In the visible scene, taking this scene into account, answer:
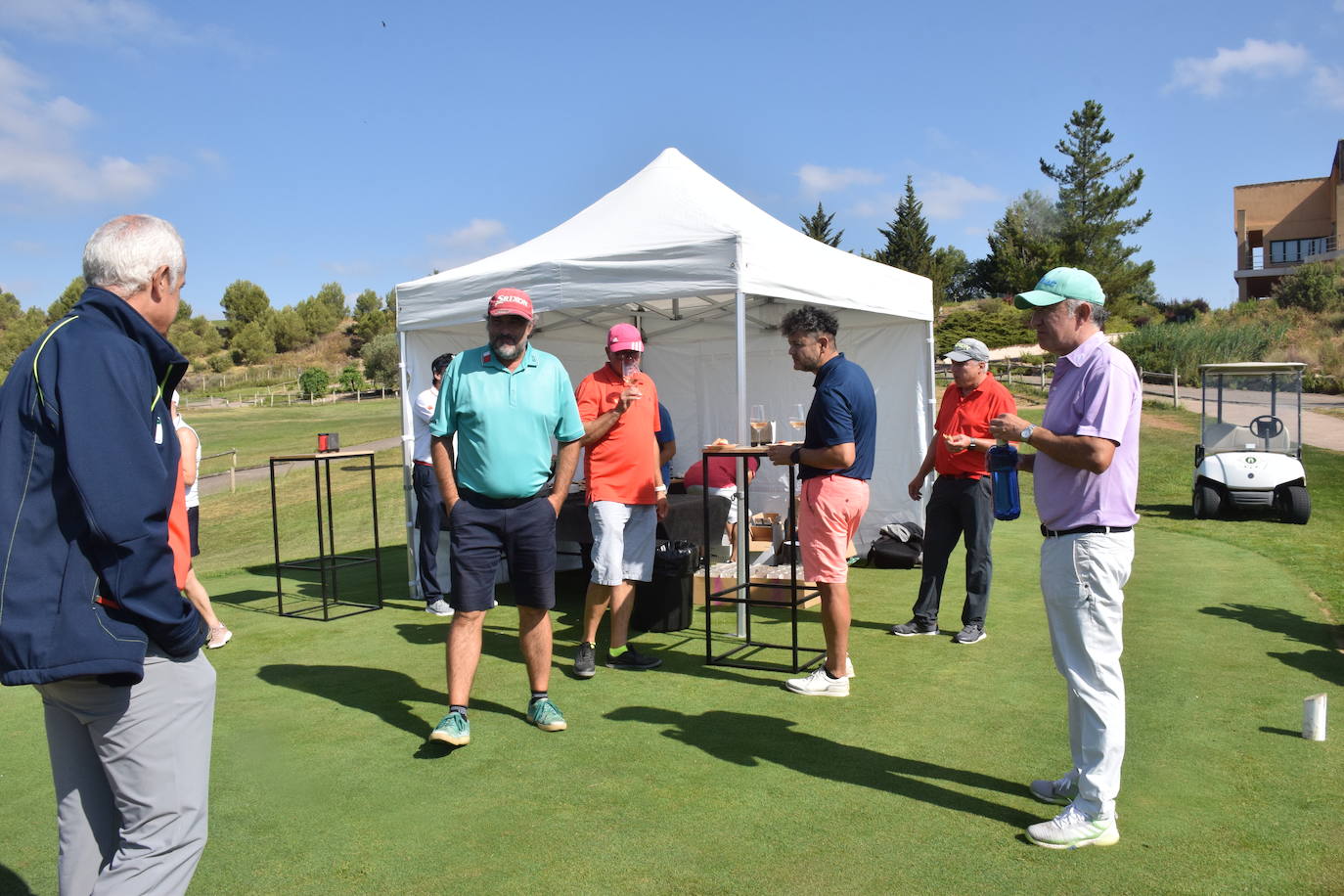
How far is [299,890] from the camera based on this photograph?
9.18ft

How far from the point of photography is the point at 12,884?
112 inches

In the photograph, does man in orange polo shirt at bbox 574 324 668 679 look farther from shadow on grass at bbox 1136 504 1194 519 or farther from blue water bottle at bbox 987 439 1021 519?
shadow on grass at bbox 1136 504 1194 519

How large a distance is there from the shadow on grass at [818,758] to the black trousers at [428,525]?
9.36 feet

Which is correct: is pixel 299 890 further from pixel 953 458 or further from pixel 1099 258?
pixel 1099 258

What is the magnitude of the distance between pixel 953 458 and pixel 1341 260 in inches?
2092

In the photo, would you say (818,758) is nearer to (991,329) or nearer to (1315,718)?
(1315,718)

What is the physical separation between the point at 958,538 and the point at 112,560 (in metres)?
4.88

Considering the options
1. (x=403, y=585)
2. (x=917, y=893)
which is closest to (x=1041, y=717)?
(x=917, y=893)

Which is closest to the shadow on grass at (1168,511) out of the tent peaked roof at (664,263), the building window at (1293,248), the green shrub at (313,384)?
the tent peaked roof at (664,263)

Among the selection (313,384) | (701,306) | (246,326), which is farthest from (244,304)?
(701,306)

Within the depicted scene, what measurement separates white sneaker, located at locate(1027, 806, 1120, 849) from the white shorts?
8.75 feet

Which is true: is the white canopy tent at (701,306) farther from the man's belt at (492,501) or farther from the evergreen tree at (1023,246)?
the evergreen tree at (1023,246)

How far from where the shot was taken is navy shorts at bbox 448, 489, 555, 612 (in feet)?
12.8

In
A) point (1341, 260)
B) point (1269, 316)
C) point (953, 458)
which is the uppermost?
point (1341, 260)
